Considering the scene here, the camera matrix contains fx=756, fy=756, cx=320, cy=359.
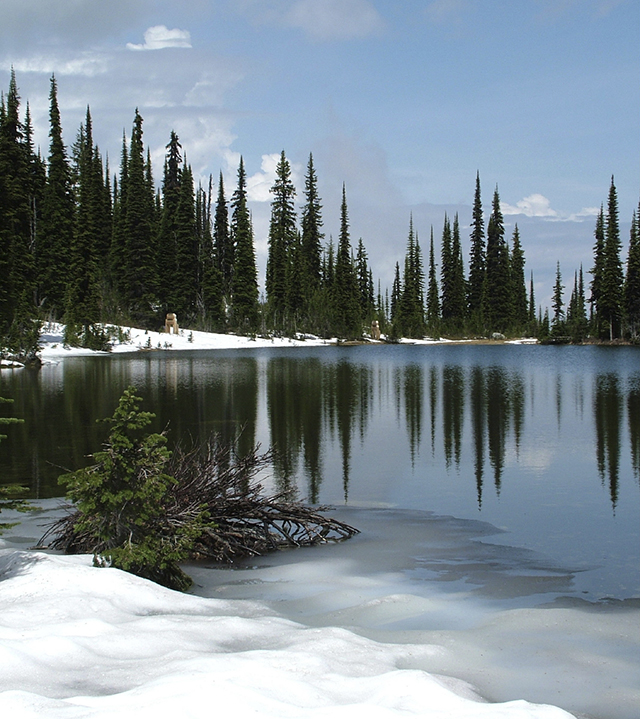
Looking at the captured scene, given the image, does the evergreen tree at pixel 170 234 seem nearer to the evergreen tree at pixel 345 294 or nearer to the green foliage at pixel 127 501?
the evergreen tree at pixel 345 294

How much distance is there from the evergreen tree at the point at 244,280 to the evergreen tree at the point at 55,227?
20.4 metres

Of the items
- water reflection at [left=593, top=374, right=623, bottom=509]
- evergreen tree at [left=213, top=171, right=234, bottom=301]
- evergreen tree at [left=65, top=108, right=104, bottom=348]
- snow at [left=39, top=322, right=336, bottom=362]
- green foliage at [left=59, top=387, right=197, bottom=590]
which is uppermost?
evergreen tree at [left=213, top=171, right=234, bottom=301]

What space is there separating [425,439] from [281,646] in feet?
43.7

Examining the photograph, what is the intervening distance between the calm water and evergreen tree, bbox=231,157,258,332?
44.8 metres

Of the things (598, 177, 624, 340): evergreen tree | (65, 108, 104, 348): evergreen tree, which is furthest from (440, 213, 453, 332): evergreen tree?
(65, 108, 104, 348): evergreen tree

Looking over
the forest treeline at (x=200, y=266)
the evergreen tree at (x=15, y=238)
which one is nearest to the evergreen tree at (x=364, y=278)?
the forest treeline at (x=200, y=266)

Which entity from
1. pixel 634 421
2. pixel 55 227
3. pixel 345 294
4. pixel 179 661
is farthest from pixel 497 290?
pixel 179 661

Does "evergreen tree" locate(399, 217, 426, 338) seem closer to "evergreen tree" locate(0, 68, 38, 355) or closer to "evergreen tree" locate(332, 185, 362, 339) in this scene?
"evergreen tree" locate(332, 185, 362, 339)

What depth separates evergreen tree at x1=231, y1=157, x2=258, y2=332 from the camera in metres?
82.1

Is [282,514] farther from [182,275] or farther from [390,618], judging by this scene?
[182,275]

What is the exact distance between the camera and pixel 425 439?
18125 millimetres

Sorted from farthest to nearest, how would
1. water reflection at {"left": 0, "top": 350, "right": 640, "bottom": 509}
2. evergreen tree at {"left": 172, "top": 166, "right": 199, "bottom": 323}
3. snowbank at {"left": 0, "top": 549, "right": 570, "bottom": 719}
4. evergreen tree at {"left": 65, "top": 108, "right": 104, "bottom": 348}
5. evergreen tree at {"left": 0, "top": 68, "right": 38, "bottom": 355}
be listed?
evergreen tree at {"left": 172, "top": 166, "right": 199, "bottom": 323}, evergreen tree at {"left": 65, "top": 108, "right": 104, "bottom": 348}, evergreen tree at {"left": 0, "top": 68, "right": 38, "bottom": 355}, water reflection at {"left": 0, "top": 350, "right": 640, "bottom": 509}, snowbank at {"left": 0, "top": 549, "right": 570, "bottom": 719}

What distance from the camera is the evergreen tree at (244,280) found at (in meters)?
82.1

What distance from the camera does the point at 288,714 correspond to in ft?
12.3
